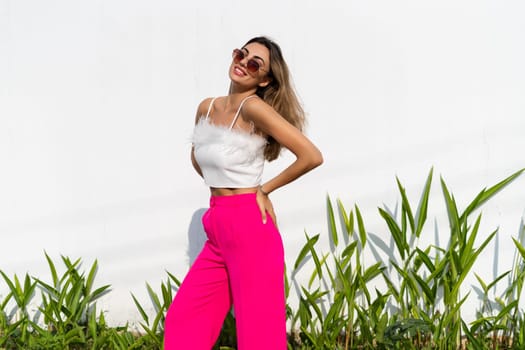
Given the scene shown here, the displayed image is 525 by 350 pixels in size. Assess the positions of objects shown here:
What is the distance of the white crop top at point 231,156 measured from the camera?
83.8 inches

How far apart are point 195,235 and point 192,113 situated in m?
0.55

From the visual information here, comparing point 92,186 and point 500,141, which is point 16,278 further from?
point 500,141

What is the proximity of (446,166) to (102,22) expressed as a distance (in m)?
1.65

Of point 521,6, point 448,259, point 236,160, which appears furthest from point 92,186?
point 521,6

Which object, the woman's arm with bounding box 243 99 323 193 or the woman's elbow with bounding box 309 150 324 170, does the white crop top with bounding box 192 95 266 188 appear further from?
the woman's elbow with bounding box 309 150 324 170

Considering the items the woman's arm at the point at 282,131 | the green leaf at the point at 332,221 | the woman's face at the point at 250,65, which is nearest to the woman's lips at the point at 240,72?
the woman's face at the point at 250,65

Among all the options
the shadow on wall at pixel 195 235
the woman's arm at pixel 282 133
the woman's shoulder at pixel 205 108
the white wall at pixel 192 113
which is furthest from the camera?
the shadow on wall at pixel 195 235

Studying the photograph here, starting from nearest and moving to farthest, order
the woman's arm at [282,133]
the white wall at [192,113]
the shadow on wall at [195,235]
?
the woman's arm at [282,133] < the white wall at [192,113] < the shadow on wall at [195,235]

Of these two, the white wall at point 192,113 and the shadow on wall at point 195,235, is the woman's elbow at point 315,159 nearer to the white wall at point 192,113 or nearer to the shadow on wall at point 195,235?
the white wall at point 192,113

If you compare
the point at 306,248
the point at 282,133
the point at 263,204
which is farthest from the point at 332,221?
the point at 282,133

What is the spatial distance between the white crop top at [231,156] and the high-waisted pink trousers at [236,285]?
2.1 inches

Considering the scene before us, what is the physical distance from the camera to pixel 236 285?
2.15 meters

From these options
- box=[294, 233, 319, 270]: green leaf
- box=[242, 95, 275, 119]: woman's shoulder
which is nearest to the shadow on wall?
box=[294, 233, 319, 270]: green leaf

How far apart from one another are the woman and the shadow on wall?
76 centimetres
